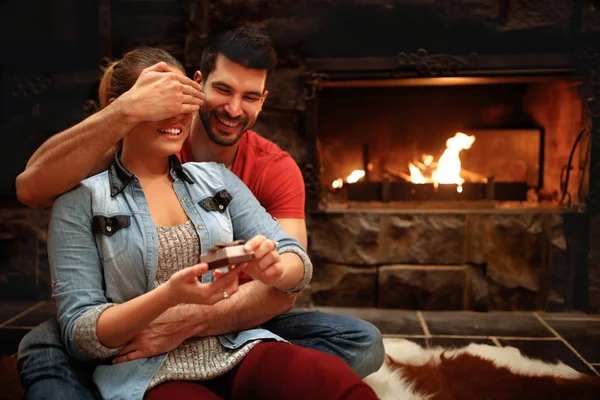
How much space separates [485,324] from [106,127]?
188 centimetres

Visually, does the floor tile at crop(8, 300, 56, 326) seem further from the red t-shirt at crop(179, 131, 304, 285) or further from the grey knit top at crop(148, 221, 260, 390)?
the grey knit top at crop(148, 221, 260, 390)

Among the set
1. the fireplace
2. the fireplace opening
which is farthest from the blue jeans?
the fireplace opening

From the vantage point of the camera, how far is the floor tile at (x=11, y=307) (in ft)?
8.39

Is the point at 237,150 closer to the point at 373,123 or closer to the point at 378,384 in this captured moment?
the point at 378,384

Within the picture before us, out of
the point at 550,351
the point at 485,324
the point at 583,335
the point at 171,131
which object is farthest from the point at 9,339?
the point at 583,335

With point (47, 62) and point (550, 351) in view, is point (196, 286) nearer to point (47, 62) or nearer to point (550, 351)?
point (550, 351)

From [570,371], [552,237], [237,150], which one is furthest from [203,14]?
[570,371]

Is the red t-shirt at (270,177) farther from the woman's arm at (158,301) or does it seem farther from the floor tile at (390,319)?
the floor tile at (390,319)

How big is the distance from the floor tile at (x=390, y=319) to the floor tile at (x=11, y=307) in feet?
4.31

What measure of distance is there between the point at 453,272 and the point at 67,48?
192cm

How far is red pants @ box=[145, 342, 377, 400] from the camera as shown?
3.34ft

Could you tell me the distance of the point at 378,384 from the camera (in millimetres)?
1741

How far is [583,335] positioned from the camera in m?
2.36

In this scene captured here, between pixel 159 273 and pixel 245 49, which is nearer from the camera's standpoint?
pixel 159 273
